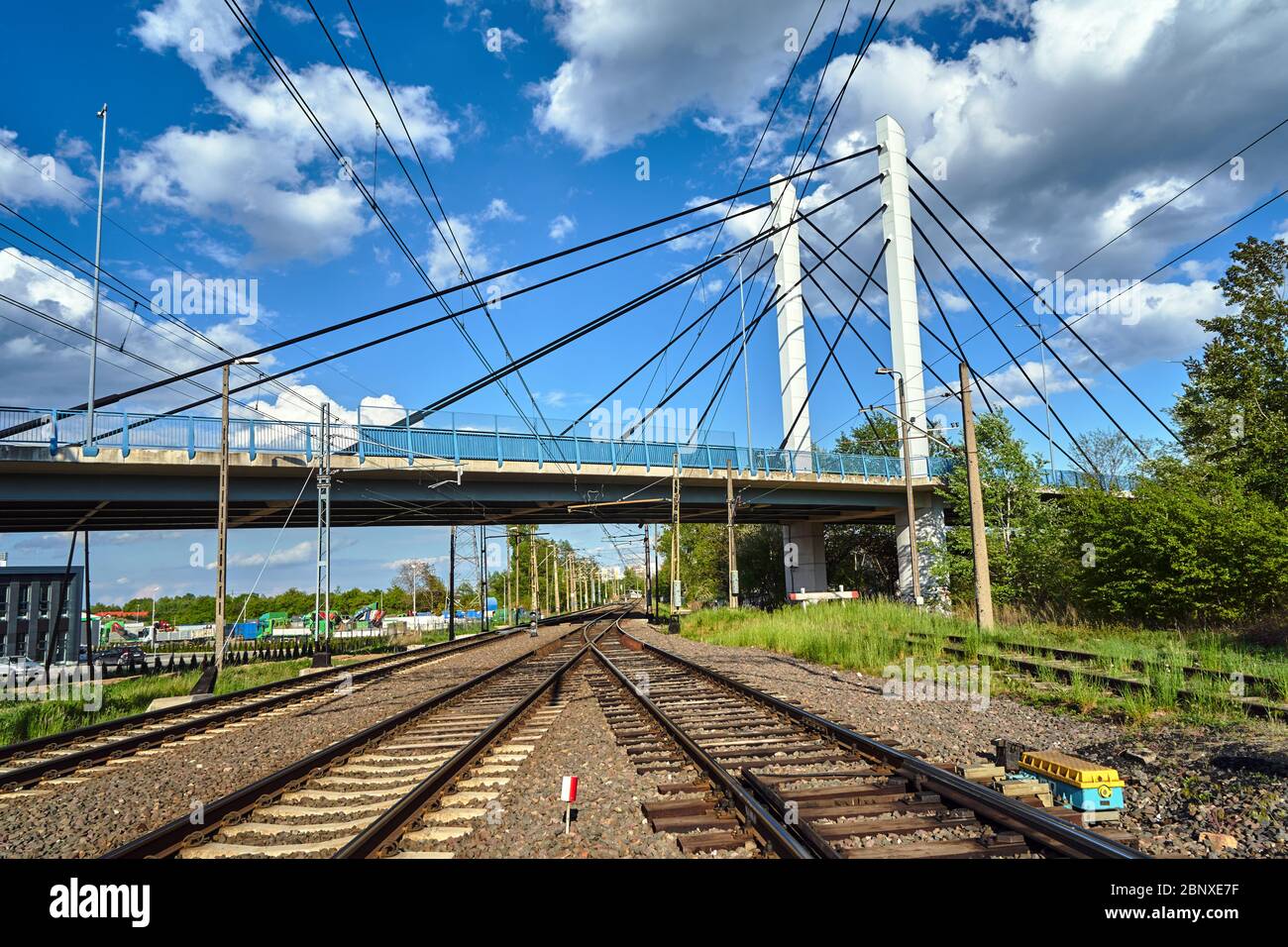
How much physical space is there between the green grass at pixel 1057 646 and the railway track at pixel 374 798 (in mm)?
7899

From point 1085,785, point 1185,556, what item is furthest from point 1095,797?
point 1185,556

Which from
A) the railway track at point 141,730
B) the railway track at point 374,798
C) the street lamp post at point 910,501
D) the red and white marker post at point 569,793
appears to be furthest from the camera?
the street lamp post at point 910,501

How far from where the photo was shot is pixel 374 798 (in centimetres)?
705

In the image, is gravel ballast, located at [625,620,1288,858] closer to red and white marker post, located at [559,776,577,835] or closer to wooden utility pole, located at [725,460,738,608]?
red and white marker post, located at [559,776,577,835]

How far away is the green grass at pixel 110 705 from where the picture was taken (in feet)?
44.4

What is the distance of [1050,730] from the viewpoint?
9273 mm

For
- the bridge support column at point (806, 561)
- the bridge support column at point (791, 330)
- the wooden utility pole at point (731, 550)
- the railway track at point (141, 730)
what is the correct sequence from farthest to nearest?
the bridge support column at point (806, 561), the bridge support column at point (791, 330), the wooden utility pole at point (731, 550), the railway track at point (141, 730)

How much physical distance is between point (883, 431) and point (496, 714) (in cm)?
5317

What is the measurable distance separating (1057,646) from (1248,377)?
22.5 m

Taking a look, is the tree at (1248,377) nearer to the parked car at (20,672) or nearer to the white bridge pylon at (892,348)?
the white bridge pylon at (892,348)

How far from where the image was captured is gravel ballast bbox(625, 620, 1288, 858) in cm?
536

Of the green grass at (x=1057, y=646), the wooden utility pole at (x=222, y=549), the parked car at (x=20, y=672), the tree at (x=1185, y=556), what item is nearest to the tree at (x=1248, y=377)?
the tree at (x=1185, y=556)
